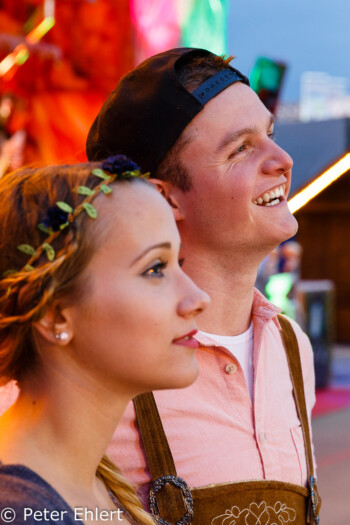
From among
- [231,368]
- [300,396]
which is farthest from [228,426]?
[300,396]

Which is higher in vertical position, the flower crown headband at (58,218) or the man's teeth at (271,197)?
the flower crown headband at (58,218)

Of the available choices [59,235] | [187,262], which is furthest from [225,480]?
[59,235]

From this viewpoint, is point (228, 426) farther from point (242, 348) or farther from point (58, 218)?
point (58, 218)

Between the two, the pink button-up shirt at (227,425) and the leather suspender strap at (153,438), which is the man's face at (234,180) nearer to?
the pink button-up shirt at (227,425)

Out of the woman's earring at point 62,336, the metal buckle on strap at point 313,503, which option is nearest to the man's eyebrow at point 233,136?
the woman's earring at point 62,336

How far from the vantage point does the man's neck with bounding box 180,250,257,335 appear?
1426 mm

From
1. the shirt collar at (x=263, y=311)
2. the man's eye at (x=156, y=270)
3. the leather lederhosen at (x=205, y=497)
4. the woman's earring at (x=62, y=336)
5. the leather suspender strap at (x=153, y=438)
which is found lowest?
the leather lederhosen at (x=205, y=497)

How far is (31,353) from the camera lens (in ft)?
3.31

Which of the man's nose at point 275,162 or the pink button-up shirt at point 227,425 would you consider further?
the man's nose at point 275,162

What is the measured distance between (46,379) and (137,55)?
4.69 meters

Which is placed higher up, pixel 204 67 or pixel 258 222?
pixel 204 67

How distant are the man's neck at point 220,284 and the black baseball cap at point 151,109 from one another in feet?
0.75

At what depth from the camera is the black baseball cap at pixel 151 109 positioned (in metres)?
1.37

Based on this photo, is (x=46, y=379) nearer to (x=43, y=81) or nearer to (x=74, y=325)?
(x=74, y=325)
